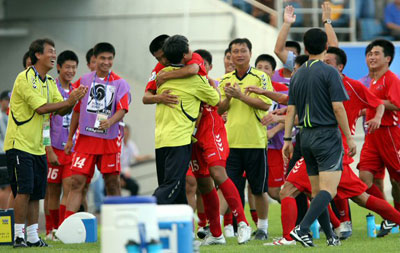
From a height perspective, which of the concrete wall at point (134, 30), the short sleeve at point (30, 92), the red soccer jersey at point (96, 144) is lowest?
the red soccer jersey at point (96, 144)

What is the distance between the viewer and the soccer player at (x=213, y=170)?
34.0 ft

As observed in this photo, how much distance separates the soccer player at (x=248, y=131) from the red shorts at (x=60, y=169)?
2639 millimetres

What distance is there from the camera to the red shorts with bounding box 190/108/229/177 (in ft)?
34.1

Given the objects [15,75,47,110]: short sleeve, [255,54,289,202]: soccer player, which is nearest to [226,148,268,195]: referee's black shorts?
[255,54,289,202]: soccer player

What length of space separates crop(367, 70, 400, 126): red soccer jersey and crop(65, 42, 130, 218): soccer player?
343 centimetres

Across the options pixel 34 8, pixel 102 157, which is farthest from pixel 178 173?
pixel 34 8

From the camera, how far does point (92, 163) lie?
11.6m

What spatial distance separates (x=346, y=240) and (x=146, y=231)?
5.15 m

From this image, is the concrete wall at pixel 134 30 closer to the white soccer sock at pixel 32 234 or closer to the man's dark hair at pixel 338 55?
the man's dark hair at pixel 338 55

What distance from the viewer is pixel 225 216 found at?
39.2 feet

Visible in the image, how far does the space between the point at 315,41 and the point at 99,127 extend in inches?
137

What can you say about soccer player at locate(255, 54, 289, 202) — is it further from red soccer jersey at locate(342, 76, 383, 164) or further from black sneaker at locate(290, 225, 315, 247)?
black sneaker at locate(290, 225, 315, 247)

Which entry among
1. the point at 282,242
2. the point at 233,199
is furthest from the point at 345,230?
the point at 233,199

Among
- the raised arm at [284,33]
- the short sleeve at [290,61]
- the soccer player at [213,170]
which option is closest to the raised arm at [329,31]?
the short sleeve at [290,61]
